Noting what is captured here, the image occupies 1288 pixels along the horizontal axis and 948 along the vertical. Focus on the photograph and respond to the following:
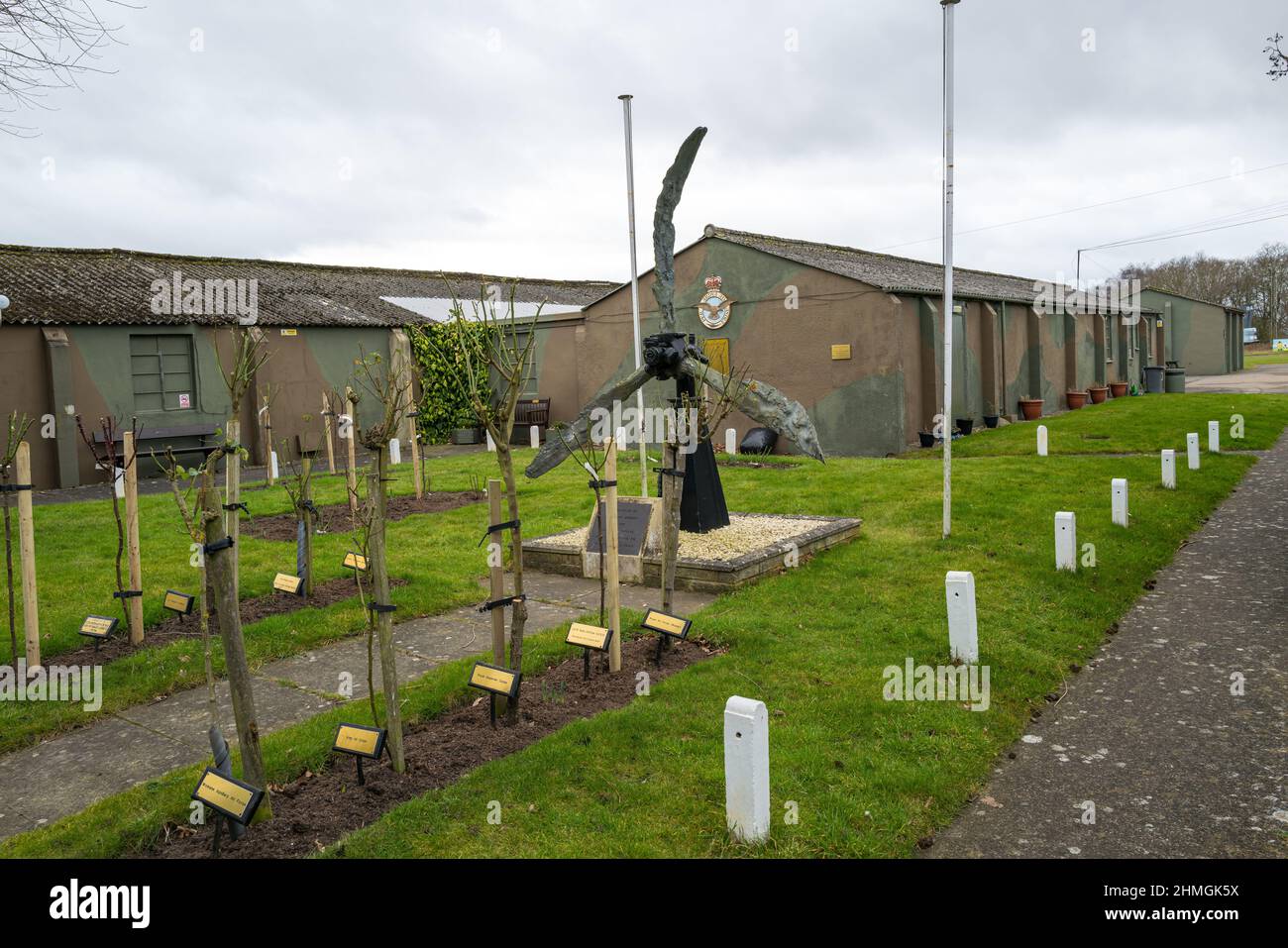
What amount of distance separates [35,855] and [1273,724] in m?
6.96

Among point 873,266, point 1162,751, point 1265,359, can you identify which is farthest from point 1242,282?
point 1162,751

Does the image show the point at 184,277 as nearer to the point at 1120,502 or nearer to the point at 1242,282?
the point at 1120,502

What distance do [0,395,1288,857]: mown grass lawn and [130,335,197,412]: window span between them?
43.6 feet

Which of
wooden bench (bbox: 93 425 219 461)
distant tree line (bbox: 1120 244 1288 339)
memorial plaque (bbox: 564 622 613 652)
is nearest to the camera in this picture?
memorial plaque (bbox: 564 622 613 652)

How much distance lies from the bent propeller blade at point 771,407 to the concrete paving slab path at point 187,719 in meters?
1.99

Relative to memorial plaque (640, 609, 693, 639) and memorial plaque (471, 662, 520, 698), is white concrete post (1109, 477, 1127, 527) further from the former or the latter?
memorial plaque (471, 662, 520, 698)

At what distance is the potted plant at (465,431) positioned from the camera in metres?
26.8

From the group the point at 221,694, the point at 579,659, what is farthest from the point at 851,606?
the point at 221,694

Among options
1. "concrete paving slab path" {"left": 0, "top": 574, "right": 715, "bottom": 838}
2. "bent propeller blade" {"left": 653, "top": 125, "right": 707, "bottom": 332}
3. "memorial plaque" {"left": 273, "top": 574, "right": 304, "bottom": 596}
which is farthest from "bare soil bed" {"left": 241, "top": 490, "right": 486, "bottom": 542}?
"bent propeller blade" {"left": 653, "top": 125, "right": 707, "bottom": 332}

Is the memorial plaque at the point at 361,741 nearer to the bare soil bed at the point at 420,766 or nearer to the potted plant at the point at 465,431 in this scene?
the bare soil bed at the point at 420,766

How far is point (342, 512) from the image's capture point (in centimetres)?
1398

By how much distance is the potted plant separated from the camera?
87.8ft

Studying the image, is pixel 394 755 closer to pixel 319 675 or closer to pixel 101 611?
pixel 319 675

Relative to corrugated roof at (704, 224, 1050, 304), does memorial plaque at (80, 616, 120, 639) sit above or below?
below
